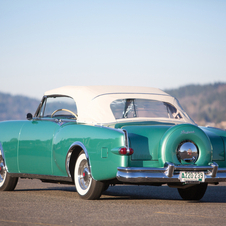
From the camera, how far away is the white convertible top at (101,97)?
8372mm

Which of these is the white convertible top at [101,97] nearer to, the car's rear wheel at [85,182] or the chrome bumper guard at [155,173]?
the car's rear wheel at [85,182]

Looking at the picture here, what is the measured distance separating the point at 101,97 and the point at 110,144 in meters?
1.43

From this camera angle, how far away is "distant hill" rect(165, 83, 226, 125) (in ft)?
380

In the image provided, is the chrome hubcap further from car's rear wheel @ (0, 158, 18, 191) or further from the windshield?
car's rear wheel @ (0, 158, 18, 191)

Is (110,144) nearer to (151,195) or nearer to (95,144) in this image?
(95,144)

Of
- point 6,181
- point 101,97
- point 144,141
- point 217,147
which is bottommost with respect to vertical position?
point 6,181

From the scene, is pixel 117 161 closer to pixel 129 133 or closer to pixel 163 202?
pixel 129 133

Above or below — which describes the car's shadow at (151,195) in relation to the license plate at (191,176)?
below

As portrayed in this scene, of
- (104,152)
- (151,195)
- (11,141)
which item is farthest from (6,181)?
(104,152)

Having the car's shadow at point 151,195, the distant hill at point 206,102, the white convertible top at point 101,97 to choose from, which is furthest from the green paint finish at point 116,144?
the distant hill at point 206,102

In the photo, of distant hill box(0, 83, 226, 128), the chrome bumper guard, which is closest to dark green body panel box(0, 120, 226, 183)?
the chrome bumper guard

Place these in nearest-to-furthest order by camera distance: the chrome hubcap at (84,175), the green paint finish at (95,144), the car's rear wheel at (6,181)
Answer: the green paint finish at (95,144), the chrome hubcap at (84,175), the car's rear wheel at (6,181)

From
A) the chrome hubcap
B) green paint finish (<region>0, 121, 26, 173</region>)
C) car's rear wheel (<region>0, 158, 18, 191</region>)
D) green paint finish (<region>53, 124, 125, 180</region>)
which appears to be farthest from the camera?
car's rear wheel (<region>0, 158, 18, 191</region>)

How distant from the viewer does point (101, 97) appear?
340 inches
